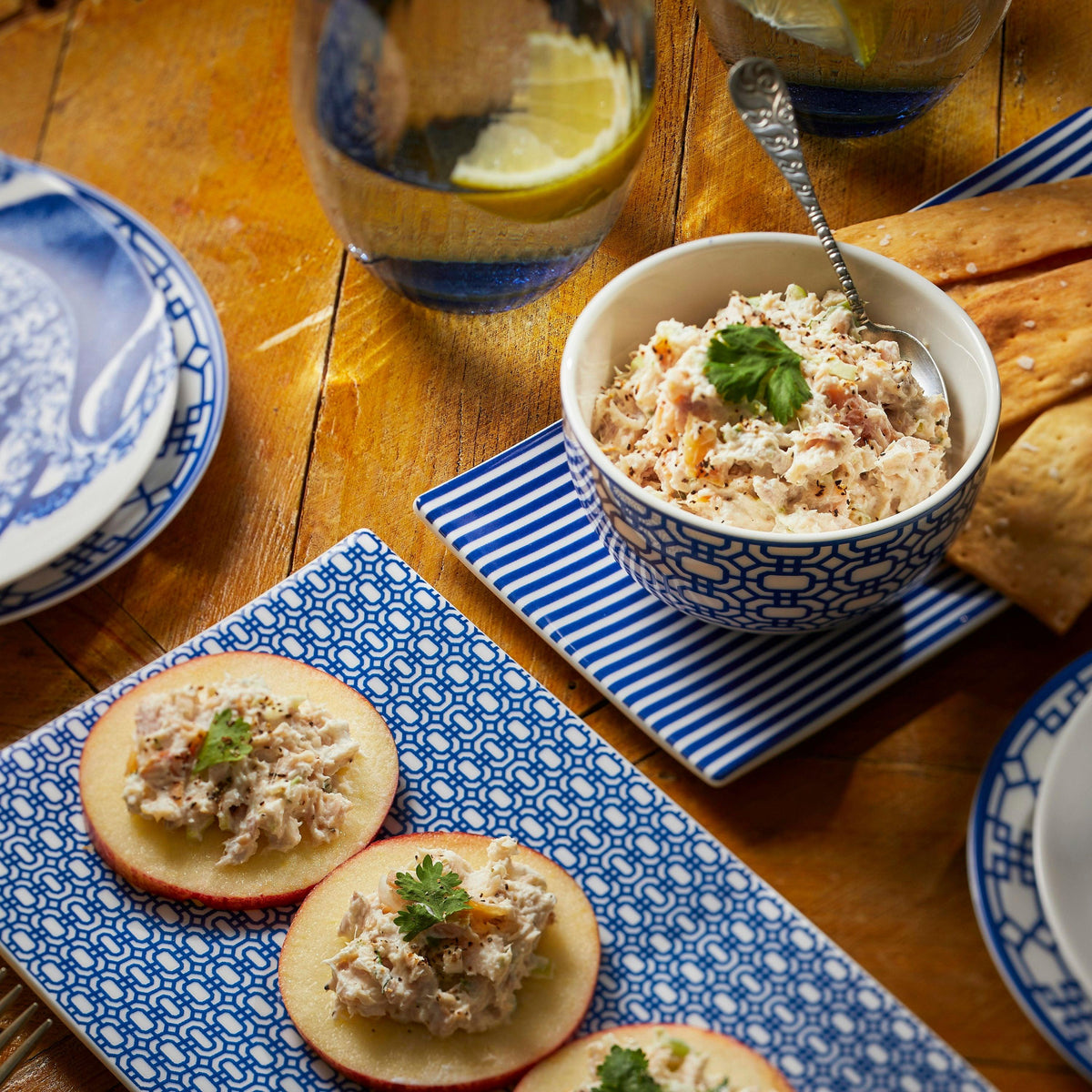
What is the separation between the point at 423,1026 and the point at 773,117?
1.00m

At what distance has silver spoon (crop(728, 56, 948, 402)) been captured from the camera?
4.17ft

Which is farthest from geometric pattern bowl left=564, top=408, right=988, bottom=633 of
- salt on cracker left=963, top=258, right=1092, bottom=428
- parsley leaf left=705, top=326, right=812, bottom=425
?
salt on cracker left=963, top=258, right=1092, bottom=428

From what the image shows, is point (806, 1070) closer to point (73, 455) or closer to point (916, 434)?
point (916, 434)

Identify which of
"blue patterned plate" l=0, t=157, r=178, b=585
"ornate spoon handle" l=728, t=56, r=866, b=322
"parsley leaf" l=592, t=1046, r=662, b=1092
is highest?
"ornate spoon handle" l=728, t=56, r=866, b=322

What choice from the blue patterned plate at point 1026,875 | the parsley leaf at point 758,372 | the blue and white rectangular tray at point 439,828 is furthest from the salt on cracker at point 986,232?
the blue and white rectangular tray at point 439,828

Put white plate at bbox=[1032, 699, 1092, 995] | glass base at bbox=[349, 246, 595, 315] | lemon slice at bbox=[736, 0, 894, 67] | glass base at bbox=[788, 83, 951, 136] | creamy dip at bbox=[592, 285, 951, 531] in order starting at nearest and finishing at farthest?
white plate at bbox=[1032, 699, 1092, 995], creamy dip at bbox=[592, 285, 951, 531], glass base at bbox=[349, 246, 595, 315], lemon slice at bbox=[736, 0, 894, 67], glass base at bbox=[788, 83, 951, 136]

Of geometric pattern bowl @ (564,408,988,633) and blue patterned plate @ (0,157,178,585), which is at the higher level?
geometric pattern bowl @ (564,408,988,633)

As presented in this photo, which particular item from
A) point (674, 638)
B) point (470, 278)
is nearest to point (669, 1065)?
point (674, 638)

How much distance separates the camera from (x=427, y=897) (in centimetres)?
109

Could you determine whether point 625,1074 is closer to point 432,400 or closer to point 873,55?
point 432,400

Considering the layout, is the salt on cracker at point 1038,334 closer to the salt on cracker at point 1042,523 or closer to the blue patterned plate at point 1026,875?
the salt on cracker at point 1042,523

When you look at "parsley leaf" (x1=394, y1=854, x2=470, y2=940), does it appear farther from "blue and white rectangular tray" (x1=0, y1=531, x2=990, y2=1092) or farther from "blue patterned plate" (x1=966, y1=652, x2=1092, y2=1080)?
"blue patterned plate" (x1=966, y1=652, x2=1092, y2=1080)

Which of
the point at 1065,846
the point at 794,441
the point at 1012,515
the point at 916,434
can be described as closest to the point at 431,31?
the point at 794,441

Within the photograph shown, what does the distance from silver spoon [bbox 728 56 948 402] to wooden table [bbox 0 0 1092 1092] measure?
0.92ft
